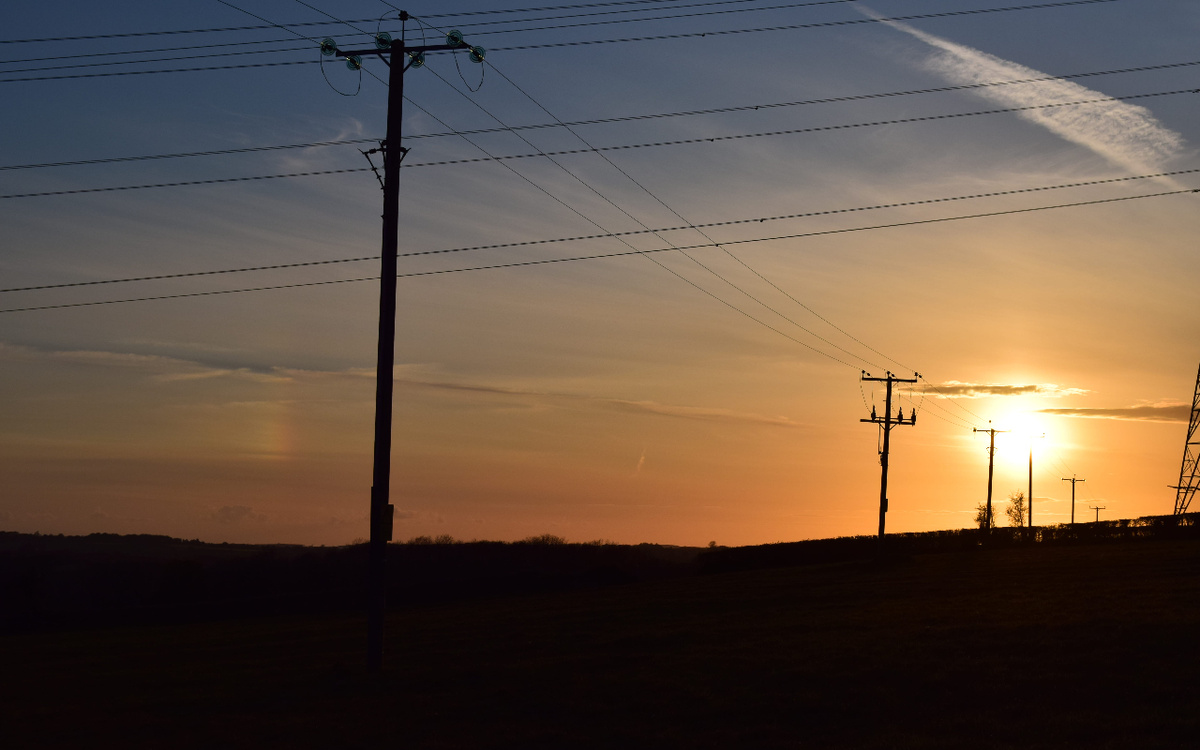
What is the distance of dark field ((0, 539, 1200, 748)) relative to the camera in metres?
19.2

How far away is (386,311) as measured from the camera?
24859 mm

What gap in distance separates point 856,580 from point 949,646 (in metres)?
31.7

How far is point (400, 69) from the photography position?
25.6 metres

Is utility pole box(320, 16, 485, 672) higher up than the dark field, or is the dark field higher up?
utility pole box(320, 16, 485, 672)

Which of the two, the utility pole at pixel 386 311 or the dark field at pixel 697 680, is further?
the utility pole at pixel 386 311

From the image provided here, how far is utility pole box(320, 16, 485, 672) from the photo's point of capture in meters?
24.8

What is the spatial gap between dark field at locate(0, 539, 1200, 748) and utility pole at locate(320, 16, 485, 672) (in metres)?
2.44

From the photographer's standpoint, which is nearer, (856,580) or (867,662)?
(867,662)

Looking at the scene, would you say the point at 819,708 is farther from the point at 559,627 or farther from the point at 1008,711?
the point at 559,627

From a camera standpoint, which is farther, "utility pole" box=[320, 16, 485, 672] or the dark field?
"utility pole" box=[320, 16, 485, 672]

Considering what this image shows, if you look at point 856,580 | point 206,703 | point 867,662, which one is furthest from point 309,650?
point 856,580

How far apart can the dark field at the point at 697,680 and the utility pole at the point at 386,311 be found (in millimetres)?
2441

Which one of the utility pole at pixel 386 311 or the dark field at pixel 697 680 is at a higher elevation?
the utility pole at pixel 386 311

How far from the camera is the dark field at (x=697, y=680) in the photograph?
19234mm
